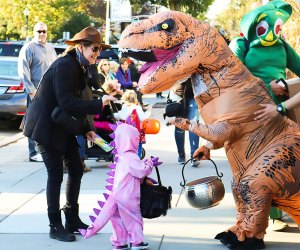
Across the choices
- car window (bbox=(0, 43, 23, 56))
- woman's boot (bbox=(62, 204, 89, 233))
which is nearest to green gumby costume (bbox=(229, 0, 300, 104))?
woman's boot (bbox=(62, 204, 89, 233))

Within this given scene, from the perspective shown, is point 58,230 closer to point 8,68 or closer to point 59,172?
point 59,172

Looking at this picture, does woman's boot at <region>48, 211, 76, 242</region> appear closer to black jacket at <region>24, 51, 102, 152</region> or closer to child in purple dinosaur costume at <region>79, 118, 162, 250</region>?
child in purple dinosaur costume at <region>79, 118, 162, 250</region>

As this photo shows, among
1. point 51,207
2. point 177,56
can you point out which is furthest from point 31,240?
point 177,56

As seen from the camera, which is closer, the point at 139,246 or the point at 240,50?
the point at 139,246

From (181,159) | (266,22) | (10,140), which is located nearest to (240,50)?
(266,22)

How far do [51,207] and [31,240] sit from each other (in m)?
0.33

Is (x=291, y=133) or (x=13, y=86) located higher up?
(x=291, y=133)

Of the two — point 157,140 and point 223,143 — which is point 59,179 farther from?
point 157,140

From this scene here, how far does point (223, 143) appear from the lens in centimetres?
537

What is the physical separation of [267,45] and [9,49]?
13925 millimetres

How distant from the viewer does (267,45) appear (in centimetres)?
623

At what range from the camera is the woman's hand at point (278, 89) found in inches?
236

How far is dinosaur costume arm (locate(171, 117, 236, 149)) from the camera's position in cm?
523

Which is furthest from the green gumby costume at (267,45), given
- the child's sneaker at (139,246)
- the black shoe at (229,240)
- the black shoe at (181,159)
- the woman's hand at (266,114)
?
the black shoe at (181,159)
